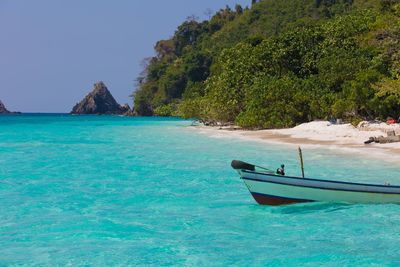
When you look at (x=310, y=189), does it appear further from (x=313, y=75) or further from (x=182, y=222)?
(x=313, y=75)

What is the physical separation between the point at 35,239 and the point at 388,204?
8.25 m

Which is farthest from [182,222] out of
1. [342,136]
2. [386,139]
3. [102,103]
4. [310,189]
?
[102,103]

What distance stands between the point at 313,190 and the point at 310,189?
79 mm

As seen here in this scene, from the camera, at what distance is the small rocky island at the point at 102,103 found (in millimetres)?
179250

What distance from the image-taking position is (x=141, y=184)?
18.3 metres

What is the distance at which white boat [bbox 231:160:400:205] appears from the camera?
12.3 m

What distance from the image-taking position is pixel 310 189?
12.5m

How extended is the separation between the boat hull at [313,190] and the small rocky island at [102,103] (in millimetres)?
167629

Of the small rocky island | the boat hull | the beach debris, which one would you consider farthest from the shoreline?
the small rocky island

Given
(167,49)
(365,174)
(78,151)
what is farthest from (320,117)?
(167,49)

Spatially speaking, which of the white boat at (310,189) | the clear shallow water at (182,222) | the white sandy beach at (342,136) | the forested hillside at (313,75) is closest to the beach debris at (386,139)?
the white sandy beach at (342,136)

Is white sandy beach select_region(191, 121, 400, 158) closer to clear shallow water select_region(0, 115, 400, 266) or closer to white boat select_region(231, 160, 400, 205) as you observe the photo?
clear shallow water select_region(0, 115, 400, 266)

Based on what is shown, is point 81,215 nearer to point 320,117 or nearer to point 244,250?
point 244,250

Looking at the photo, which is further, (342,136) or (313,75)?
(313,75)
